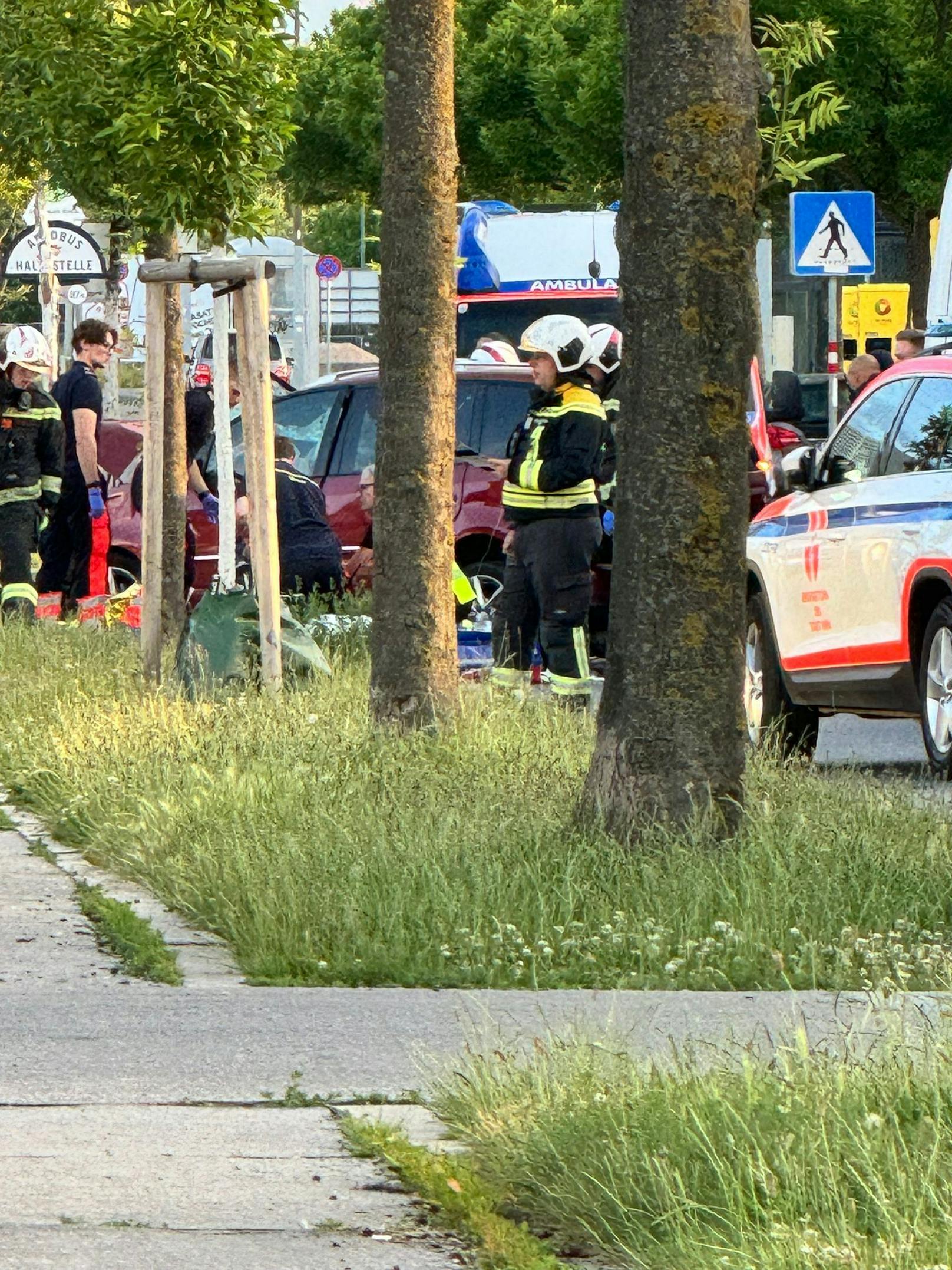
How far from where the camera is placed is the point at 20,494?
618 inches

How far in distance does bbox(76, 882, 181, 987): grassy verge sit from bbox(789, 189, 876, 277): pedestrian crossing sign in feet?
51.5

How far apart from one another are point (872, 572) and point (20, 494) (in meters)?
6.34

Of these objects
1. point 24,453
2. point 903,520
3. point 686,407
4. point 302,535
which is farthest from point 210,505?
point 686,407

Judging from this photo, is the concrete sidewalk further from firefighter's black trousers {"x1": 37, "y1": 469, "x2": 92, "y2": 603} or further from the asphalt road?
firefighter's black trousers {"x1": 37, "y1": 469, "x2": 92, "y2": 603}

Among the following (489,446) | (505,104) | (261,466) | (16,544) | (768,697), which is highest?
(505,104)

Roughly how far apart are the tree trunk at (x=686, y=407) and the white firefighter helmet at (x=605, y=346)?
641 centimetres

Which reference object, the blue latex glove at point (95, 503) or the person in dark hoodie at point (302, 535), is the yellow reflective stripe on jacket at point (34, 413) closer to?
the blue latex glove at point (95, 503)

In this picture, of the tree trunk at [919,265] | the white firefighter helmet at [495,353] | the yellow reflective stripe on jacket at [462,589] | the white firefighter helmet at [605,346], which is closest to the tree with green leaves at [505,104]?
the tree trunk at [919,265]

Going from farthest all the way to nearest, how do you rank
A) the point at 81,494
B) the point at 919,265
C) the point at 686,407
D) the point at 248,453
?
1. the point at 919,265
2. the point at 81,494
3. the point at 248,453
4. the point at 686,407

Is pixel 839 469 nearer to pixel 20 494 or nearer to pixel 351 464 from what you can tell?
pixel 20 494

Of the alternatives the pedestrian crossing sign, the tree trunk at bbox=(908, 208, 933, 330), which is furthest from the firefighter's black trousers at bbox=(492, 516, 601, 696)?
the tree trunk at bbox=(908, 208, 933, 330)

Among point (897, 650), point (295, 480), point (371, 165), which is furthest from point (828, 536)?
point (371, 165)

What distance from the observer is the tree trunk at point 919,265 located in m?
38.4

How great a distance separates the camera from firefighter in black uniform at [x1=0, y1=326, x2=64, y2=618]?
15.7 metres
